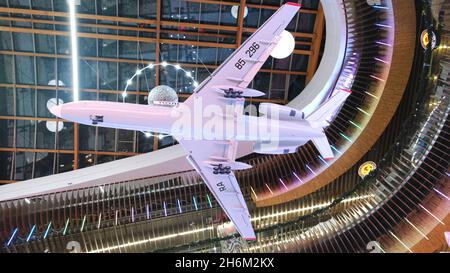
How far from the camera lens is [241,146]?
18.9 m

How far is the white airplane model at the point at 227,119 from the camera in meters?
12.2

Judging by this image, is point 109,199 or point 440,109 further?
point 109,199

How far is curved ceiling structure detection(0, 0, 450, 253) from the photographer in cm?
1482

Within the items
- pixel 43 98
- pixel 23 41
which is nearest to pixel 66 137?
pixel 43 98

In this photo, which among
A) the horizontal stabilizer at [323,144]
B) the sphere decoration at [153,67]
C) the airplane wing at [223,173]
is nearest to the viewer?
the horizontal stabilizer at [323,144]

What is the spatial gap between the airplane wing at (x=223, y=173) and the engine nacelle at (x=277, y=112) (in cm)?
145

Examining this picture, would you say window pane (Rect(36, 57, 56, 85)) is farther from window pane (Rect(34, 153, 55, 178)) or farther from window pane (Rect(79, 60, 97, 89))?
window pane (Rect(34, 153, 55, 178))

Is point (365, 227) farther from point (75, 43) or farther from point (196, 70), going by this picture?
point (75, 43)

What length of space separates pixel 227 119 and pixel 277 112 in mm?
1519

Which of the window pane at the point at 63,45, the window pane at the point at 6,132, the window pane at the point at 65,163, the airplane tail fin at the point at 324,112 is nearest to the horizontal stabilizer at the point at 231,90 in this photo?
the airplane tail fin at the point at 324,112

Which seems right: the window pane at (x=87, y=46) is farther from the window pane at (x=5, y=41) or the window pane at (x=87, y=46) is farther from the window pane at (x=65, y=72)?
the window pane at (x=5, y=41)

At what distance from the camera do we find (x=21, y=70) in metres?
20.6
